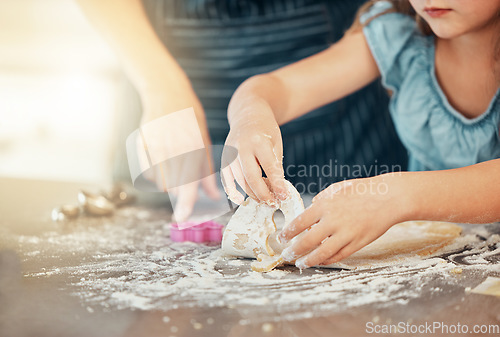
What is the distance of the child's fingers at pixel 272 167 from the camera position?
0.71 meters

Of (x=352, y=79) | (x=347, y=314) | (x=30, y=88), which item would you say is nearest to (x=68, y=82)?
(x=30, y=88)

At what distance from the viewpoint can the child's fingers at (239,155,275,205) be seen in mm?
708

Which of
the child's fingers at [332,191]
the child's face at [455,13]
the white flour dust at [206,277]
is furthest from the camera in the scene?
the child's face at [455,13]

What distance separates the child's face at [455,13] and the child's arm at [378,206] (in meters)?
0.25

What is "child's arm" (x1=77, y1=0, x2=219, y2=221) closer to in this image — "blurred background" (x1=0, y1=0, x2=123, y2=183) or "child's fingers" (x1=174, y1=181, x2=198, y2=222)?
"child's fingers" (x1=174, y1=181, x2=198, y2=222)

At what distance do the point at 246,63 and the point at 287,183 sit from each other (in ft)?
1.76

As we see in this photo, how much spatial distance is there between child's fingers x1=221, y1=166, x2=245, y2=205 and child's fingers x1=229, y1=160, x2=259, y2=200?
0.02 m

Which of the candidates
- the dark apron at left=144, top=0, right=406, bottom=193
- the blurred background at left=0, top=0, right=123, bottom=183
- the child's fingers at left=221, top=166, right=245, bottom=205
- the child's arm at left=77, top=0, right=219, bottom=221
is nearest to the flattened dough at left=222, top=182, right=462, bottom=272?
the child's fingers at left=221, top=166, right=245, bottom=205

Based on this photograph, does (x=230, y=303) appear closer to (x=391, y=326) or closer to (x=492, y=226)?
(x=391, y=326)

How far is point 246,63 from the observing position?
1.20m

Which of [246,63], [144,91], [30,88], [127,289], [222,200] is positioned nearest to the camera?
[127,289]

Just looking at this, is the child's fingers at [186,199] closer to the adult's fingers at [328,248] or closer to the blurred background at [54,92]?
the adult's fingers at [328,248]

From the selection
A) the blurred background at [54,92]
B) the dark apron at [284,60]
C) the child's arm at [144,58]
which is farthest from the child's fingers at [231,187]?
the blurred background at [54,92]

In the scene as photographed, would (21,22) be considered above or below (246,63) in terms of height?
above
